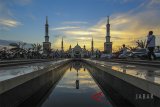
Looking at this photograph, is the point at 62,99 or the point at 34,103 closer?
the point at 34,103

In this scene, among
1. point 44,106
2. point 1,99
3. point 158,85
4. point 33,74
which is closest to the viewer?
point 158,85

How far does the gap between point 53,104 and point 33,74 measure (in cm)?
169

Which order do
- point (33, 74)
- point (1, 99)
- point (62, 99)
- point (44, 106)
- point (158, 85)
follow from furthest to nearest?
point (62, 99) < point (33, 74) < point (44, 106) < point (1, 99) < point (158, 85)

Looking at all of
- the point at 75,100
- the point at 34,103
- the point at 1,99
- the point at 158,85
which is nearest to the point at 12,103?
the point at 1,99

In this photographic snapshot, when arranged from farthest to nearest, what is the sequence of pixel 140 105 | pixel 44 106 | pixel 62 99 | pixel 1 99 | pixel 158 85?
pixel 62 99 < pixel 44 106 < pixel 140 105 < pixel 1 99 < pixel 158 85

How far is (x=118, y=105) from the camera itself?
46.8 ft

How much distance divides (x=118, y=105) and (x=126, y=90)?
798 millimetres

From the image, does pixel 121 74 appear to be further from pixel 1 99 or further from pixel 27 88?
pixel 1 99

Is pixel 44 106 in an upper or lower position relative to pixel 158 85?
lower

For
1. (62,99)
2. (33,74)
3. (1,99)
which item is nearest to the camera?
(1,99)

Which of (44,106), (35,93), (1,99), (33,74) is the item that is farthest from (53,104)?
(1,99)

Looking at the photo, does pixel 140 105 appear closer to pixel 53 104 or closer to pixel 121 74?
pixel 121 74

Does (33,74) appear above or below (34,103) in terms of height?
above

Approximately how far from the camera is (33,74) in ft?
49.8
